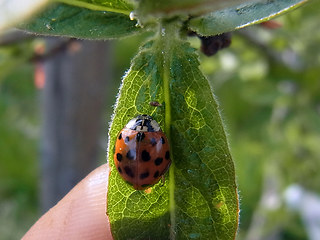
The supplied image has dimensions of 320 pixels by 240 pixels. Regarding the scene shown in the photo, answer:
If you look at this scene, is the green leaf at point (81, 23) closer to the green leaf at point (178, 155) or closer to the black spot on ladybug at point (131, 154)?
the green leaf at point (178, 155)

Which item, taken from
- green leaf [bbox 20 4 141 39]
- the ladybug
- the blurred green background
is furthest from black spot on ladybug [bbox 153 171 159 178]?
the blurred green background

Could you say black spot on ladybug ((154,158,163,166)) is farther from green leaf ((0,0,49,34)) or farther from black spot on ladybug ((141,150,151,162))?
green leaf ((0,0,49,34))

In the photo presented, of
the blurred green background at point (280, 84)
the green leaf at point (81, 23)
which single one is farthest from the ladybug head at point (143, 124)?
the blurred green background at point (280, 84)

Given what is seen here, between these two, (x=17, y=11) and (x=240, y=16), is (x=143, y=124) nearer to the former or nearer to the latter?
(x=240, y=16)

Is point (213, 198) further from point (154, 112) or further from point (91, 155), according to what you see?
point (91, 155)

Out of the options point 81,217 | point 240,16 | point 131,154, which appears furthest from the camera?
point 81,217

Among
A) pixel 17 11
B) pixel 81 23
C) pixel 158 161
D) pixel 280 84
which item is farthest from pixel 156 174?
pixel 280 84
